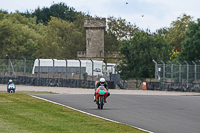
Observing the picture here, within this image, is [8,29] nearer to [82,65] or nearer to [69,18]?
[82,65]

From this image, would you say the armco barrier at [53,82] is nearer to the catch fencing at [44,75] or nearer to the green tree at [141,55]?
the catch fencing at [44,75]

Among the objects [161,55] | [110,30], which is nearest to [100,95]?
[161,55]

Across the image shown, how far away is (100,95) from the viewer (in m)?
21.3

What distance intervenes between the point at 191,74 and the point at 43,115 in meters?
33.1

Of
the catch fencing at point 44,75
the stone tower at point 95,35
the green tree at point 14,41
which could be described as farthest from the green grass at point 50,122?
the stone tower at point 95,35

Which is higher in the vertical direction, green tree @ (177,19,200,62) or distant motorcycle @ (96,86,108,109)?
green tree @ (177,19,200,62)

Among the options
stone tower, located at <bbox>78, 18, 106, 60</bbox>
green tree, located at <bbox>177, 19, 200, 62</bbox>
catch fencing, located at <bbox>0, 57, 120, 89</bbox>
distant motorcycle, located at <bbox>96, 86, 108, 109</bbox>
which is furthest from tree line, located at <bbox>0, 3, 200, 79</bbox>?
distant motorcycle, located at <bbox>96, 86, 108, 109</bbox>

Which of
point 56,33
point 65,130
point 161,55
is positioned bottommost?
point 65,130

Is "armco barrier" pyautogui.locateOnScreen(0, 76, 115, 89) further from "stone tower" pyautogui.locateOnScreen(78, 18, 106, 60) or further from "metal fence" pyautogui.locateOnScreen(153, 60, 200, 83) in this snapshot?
"stone tower" pyautogui.locateOnScreen(78, 18, 106, 60)

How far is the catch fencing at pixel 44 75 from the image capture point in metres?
51.6

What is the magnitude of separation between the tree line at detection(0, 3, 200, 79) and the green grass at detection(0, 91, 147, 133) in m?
52.3

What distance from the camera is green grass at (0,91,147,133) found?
13.5 m

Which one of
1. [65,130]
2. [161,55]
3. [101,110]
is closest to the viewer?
[65,130]

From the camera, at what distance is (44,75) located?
55000 mm
